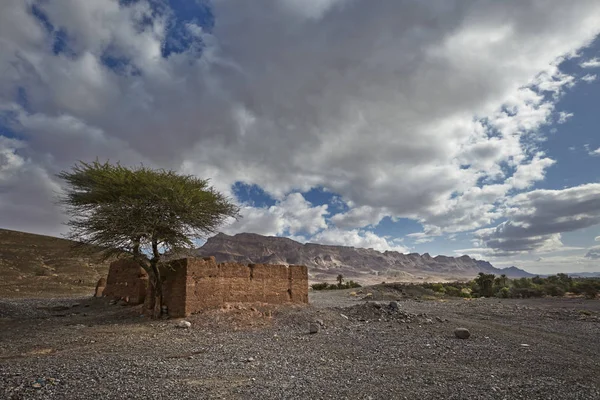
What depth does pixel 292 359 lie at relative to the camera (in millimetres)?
9031

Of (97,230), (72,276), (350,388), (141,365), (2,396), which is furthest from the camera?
(72,276)

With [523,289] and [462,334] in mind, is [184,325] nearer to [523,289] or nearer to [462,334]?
[462,334]

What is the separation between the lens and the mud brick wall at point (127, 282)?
825 inches

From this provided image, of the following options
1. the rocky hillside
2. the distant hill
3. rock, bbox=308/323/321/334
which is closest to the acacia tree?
rock, bbox=308/323/321/334

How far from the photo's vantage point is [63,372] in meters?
7.16

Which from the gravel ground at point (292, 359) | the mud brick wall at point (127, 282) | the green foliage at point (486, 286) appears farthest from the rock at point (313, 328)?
the green foliage at point (486, 286)

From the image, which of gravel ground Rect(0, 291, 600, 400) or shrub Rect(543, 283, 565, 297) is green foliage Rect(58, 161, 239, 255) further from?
shrub Rect(543, 283, 565, 297)

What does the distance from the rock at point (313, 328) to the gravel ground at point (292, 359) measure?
195 mm

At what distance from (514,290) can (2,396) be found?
4351 centimetres

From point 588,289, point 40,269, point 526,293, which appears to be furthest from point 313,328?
point 40,269

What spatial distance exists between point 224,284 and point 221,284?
181 millimetres

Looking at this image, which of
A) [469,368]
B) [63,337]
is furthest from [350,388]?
[63,337]

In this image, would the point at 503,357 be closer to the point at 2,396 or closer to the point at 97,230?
the point at 2,396

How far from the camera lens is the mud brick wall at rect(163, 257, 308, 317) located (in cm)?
1582
